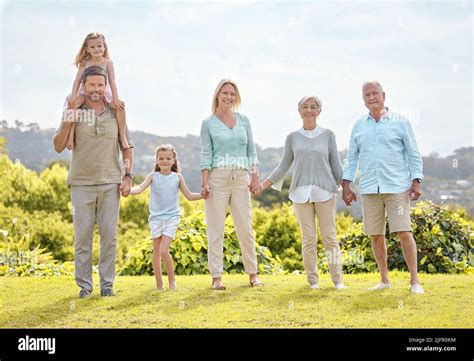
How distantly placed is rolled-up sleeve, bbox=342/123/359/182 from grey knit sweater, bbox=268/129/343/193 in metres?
0.11

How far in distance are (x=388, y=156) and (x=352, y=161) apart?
381mm

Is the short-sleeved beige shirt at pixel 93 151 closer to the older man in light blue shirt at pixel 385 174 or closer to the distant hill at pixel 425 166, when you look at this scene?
the older man in light blue shirt at pixel 385 174

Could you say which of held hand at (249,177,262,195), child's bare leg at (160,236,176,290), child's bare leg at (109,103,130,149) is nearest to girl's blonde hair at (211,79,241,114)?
held hand at (249,177,262,195)

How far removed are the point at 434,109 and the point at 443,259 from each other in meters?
10.2

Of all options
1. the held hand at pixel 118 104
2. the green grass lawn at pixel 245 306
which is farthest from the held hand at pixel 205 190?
the held hand at pixel 118 104

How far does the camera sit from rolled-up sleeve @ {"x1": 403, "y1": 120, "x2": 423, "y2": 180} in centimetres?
612

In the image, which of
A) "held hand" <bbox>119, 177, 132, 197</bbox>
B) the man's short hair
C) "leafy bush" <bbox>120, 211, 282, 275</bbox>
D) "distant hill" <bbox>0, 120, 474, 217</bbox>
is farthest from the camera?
"distant hill" <bbox>0, 120, 474, 217</bbox>

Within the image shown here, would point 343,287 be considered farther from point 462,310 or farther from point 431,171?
point 431,171

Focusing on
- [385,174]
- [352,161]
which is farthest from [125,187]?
[385,174]

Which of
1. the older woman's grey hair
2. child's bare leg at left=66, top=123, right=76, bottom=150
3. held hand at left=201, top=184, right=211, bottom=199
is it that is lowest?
held hand at left=201, top=184, right=211, bottom=199

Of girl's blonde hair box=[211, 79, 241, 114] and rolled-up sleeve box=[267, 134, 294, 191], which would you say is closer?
girl's blonde hair box=[211, 79, 241, 114]

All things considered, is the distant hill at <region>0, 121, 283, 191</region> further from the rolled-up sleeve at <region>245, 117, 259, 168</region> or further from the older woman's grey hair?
the older woman's grey hair

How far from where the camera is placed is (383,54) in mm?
16000

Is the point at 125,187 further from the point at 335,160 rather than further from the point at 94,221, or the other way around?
the point at 335,160
